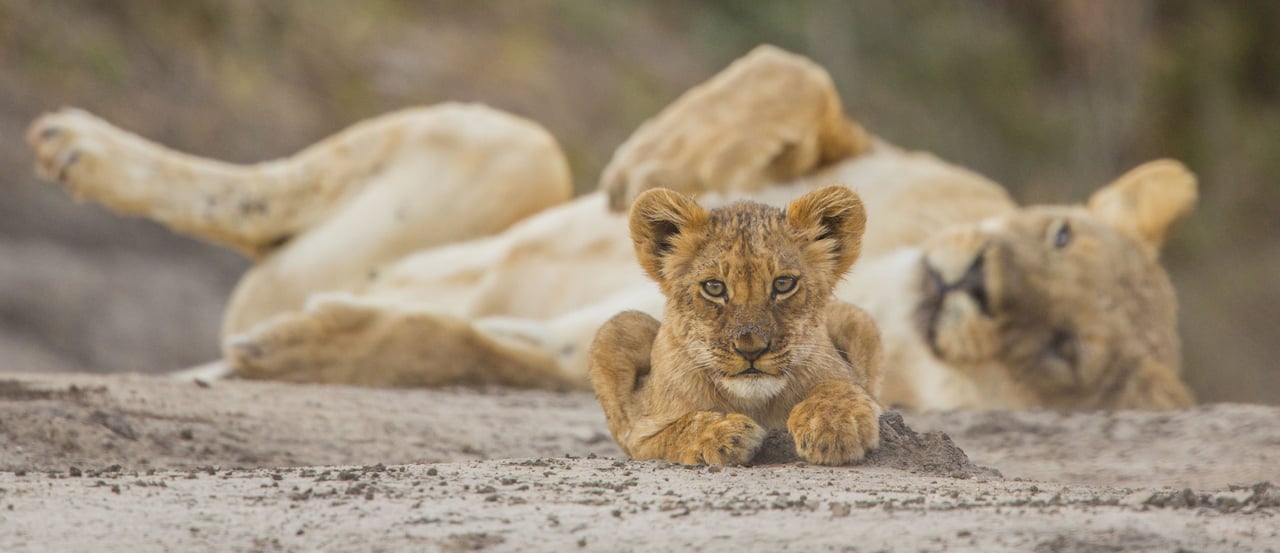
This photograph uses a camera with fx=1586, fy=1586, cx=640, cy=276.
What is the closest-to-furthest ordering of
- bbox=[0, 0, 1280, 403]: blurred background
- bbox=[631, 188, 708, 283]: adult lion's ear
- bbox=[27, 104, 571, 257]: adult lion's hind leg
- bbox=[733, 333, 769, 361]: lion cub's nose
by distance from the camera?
1. bbox=[733, 333, 769, 361]: lion cub's nose
2. bbox=[631, 188, 708, 283]: adult lion's ear
3. bbox=[27, 104, 571, 257]: adult lion's hind leg
4. bbox=[0, 0, 1280, 403]: blurred background

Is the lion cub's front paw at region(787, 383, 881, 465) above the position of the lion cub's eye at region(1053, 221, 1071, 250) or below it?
below

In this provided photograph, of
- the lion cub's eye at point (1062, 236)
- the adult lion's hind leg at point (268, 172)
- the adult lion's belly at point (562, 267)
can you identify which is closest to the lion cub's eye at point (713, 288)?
the lion cub's eye at point (1062, 236)

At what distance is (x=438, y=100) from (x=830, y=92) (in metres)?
8.22

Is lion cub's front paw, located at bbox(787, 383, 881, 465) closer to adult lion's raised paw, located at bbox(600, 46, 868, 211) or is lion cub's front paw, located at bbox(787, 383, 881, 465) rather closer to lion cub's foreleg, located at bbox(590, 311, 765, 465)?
lion cub's foreleg, located at bbox(590, 311, 765, 465)

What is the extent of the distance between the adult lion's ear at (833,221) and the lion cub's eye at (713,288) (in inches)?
9.5

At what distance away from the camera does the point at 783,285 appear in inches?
127

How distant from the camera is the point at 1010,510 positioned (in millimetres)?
2592

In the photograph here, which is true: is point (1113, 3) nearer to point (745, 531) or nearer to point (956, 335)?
point (956, 335)

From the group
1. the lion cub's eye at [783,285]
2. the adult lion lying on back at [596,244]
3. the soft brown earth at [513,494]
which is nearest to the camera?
the soft brown earth at [513,494]

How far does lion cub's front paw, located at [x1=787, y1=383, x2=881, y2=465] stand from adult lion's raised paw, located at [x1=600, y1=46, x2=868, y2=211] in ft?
10.3

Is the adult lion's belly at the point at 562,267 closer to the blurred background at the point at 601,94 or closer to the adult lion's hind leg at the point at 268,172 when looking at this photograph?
the adult lion's hind leg at the point at 268,172

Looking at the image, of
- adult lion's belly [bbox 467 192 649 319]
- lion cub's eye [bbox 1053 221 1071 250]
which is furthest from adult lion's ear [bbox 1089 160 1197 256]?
adult lion's belly [bbox 467 192 649 319]

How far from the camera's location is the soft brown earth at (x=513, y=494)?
2.41 meters

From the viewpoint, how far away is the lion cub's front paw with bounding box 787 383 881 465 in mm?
3143
